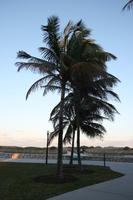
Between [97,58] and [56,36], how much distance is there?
322 centimetres

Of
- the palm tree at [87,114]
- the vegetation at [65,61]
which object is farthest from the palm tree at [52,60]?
the palm tree at [87,114]

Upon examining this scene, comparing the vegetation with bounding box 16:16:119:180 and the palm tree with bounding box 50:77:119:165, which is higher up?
the vegetation with bounding box 16:16:119:180

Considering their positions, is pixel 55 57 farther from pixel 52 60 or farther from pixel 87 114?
pixel 87 114

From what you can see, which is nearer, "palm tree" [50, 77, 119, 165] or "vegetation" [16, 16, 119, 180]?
"vegetation" [16, 16, 119, 180]

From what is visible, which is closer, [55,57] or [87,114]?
[55,57]

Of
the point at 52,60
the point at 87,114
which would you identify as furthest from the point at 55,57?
the point at 87,114

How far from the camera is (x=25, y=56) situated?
464 inches

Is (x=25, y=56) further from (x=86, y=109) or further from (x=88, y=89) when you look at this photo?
(x=86, y=109)

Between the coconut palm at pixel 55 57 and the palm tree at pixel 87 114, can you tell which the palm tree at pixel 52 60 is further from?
the palm tree at pixel 87 114

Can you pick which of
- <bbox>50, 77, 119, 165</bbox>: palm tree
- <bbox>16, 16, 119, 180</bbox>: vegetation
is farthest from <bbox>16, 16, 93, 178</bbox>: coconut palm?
<bbox>50, 77, 119, 165</bbox>: palm tree

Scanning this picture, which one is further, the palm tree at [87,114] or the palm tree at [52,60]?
the palm tree at [87,114]

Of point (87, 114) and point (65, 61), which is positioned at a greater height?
point (65, 61)

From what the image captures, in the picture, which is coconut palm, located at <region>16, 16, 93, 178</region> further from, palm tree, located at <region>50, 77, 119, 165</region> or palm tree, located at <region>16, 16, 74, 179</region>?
palm tree, located at <region>50, 77, 119, 165</region>

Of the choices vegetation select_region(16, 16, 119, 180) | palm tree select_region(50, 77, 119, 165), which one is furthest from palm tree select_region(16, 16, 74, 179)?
palm tree select_region(50, 77, 119, 165)
